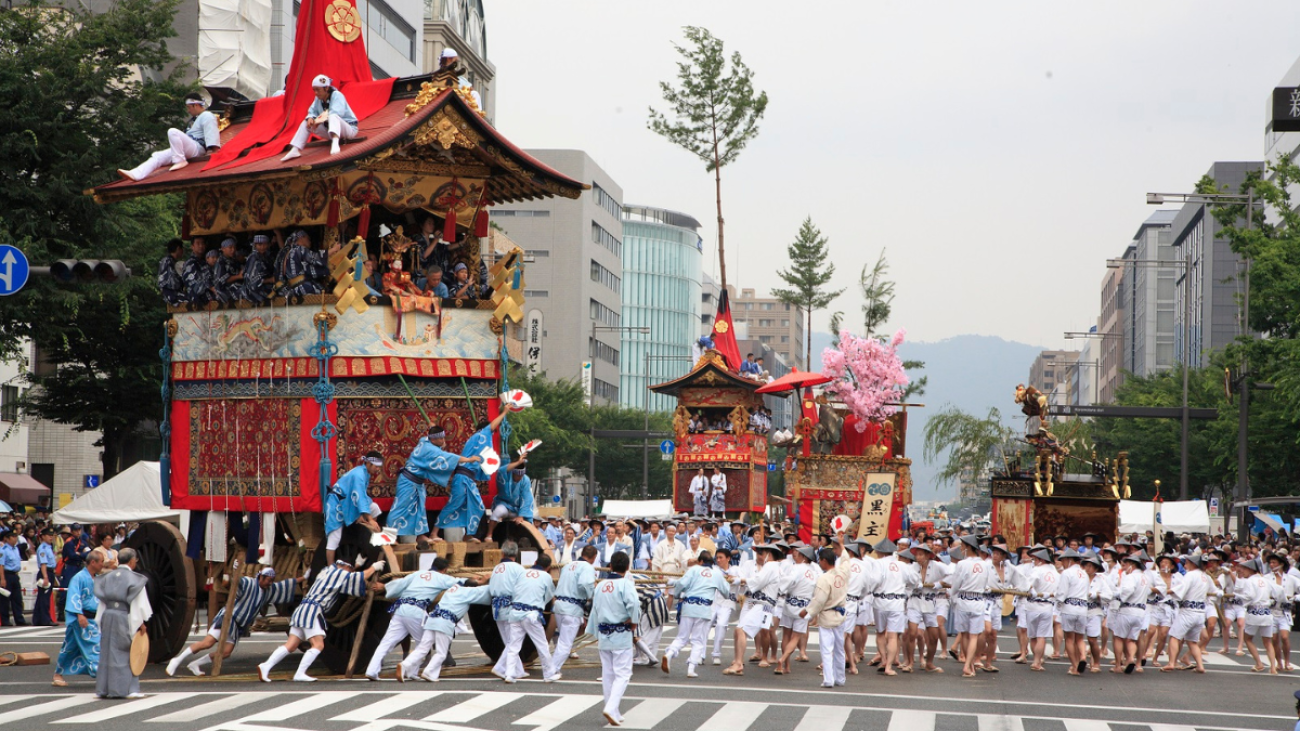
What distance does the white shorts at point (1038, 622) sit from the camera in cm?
1986

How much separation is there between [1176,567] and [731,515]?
73.2 feet

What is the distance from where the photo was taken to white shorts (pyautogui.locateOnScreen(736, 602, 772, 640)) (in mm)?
18719

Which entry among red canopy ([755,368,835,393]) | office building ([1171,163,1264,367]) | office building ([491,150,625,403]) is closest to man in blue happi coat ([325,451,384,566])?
red canopy ([755,368,835,393])

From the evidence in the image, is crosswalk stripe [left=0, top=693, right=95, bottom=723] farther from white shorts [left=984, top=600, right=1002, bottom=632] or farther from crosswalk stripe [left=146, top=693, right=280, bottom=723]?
white shorts [left=984, top=600, right=1002, bottom=632]

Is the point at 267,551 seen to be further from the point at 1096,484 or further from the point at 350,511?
the point at 1096,484

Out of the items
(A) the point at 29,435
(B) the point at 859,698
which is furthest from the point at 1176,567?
(A) the point at 29,435

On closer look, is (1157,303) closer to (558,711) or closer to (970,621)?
(970,621)

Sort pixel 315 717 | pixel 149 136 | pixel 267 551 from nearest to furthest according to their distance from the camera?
pixel 315 717, pixel 267 551, pixel 149 136

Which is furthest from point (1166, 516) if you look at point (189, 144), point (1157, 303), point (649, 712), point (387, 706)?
point (1157, 303)

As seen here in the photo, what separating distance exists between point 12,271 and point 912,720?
10.5 meters

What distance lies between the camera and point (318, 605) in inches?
630

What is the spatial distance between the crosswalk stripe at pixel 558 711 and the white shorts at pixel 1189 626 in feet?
31.4

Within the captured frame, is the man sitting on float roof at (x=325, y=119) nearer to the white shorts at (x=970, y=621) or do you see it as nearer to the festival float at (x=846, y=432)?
the white shorts at (x=970, y=621)

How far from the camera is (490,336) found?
59.8 ft
